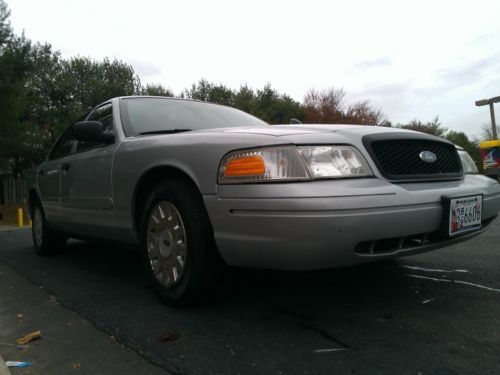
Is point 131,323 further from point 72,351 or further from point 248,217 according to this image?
point 248,217

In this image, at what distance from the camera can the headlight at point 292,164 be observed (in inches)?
83.0

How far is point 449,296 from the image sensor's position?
2691mm

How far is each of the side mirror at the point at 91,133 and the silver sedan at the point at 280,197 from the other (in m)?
0.01

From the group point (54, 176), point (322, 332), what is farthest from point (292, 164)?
point (54, 176)

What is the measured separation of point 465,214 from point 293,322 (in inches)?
45.8

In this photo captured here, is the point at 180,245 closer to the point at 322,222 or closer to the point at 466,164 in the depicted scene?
the point at 322,222

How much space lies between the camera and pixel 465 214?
8.00 ft

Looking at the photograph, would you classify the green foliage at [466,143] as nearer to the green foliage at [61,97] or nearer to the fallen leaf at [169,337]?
the green foliage at [61,97]

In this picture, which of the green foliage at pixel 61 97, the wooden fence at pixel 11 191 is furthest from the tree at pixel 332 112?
the wooden fence at pixel 11 191

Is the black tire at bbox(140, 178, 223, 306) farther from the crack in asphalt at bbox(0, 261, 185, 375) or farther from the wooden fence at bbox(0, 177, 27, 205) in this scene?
the wooden fence at bbox(0, 177, 27, 205)

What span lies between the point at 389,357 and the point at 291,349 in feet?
1.44

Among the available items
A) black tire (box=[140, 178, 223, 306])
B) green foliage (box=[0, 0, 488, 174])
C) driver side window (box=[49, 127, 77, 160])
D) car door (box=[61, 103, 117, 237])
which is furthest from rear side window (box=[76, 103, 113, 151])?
green foliage (box=[0, 0, 488, 174])

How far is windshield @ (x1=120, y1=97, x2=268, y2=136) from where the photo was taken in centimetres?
326

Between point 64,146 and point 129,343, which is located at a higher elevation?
point 64,146
